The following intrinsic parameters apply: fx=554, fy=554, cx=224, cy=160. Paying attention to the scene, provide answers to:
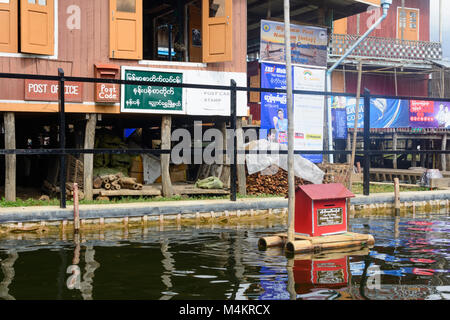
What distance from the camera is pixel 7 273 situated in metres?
6.98

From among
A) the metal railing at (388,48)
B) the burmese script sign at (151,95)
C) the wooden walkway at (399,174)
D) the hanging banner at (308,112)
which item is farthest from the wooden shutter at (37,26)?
the metal railing at (388,48)

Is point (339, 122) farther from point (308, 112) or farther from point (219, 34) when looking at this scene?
point (219, 34)

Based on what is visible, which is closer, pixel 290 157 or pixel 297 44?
pixel 290 157

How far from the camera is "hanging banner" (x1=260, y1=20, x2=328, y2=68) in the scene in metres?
17.8

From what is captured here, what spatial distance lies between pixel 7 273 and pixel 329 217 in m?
4.88

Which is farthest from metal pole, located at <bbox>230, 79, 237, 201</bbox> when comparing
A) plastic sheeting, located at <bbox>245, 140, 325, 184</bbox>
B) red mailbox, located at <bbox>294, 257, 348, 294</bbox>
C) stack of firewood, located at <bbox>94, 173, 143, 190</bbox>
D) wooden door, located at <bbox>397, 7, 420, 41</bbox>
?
wooden door, located at <bbox>397, 7, 420, 41</bbox>

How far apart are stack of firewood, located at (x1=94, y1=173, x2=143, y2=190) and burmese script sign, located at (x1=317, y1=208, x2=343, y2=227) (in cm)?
583

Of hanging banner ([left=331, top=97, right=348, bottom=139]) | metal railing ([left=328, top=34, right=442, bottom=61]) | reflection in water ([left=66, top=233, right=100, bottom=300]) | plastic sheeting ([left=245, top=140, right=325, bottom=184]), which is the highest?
metal railing ([left=328, top=34, right=442, bottom=61])

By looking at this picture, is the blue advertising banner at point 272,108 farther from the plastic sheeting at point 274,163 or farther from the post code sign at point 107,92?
the post code sign at point 107,92

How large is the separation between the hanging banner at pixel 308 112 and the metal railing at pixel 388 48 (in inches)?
171

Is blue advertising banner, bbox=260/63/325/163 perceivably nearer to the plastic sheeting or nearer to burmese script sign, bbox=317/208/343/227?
the plastic sheeting

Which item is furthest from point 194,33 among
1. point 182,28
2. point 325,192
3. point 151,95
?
point 325,192

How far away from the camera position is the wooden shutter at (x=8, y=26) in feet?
40.0
